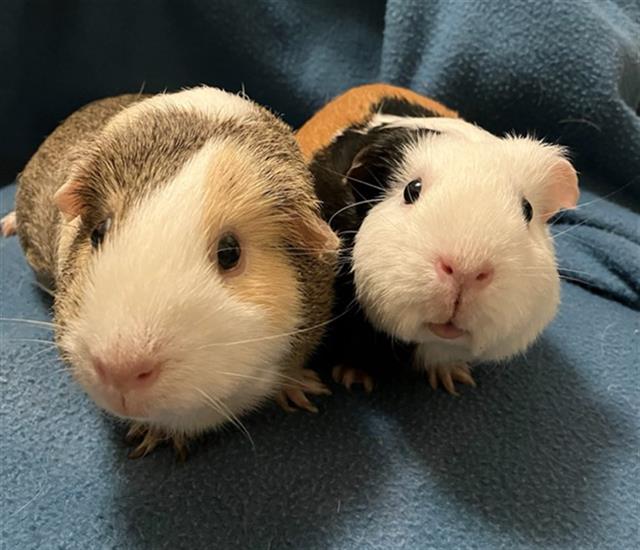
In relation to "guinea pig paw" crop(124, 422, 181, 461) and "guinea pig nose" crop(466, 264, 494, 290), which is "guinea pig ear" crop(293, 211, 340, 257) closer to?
"guinea pig nose" crop(466, 264, 494, 290)

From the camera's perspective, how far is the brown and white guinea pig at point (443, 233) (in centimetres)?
93

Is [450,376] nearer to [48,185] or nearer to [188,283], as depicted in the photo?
[188,283]

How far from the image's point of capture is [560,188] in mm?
1121

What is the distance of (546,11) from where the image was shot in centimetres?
172

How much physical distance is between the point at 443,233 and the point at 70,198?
472mm

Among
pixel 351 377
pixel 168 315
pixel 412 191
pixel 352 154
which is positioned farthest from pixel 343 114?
pixel 168 315

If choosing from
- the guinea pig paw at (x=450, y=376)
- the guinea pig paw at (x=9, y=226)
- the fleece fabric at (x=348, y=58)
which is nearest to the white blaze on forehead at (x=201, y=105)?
the guinea pig paw at (x=450, y=376)

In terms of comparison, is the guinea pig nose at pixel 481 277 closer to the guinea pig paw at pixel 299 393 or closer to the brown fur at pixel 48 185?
the guinea pig paw at pixel 299 393

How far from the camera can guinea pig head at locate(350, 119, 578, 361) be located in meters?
0.93

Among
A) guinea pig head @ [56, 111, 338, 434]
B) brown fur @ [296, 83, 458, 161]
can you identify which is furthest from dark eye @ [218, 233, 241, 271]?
brown fur @ [296, 83, 458, 161]

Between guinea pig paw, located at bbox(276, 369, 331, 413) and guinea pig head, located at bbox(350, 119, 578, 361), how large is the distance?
178 mm

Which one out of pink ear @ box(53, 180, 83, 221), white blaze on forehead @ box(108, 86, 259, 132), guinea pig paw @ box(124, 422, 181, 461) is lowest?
guinea pig paw @ box(124, 422, 181, 461)

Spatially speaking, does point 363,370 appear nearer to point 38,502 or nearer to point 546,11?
point 38,502

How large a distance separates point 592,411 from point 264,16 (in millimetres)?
1239
